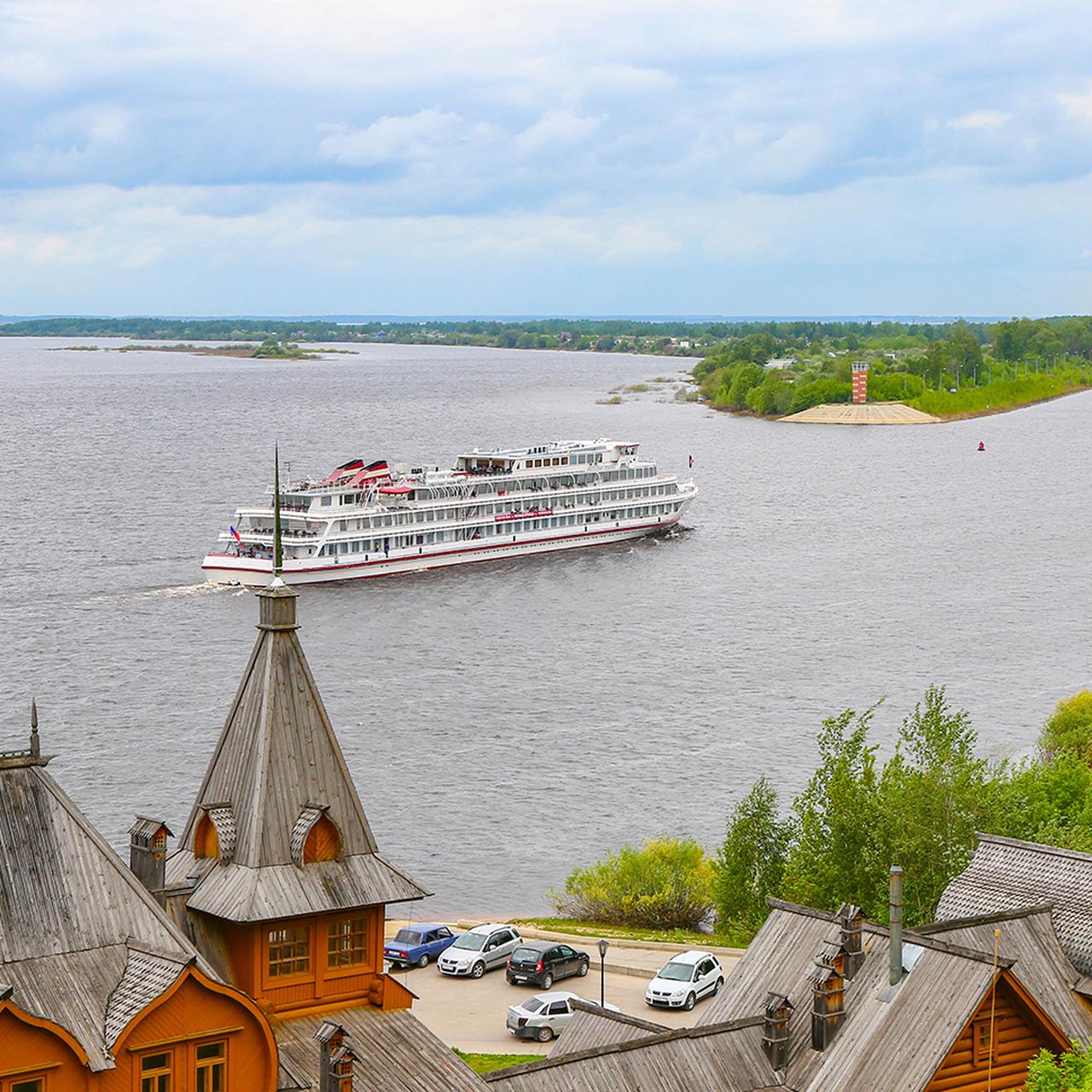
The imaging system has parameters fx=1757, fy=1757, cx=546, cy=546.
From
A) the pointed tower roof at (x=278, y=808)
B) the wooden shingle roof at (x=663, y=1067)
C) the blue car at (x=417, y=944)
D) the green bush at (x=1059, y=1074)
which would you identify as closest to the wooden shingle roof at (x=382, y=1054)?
the wooden shingle roof at (x=663, y=1067)

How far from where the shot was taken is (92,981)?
17359 mm

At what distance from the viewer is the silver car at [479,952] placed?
126ft

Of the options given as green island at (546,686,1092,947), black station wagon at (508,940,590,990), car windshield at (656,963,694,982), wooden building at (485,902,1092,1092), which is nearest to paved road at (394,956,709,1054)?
black station wagon at (508,940,590,990)

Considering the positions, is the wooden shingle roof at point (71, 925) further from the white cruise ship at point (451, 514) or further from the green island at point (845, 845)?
the white cruise ship at point (451, 514)

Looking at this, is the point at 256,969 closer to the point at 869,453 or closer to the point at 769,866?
the point at 769,866

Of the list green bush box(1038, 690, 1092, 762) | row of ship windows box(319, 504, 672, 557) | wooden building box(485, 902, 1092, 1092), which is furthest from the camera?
row of ship windows box(319, 504, 672, 557)

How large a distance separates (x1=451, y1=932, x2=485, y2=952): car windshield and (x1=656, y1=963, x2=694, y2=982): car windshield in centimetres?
459

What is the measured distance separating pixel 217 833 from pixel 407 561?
3479 inches

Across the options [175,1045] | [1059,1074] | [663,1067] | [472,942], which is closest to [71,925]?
[175,1045]

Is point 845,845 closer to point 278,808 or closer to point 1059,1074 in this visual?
point 1059,1074

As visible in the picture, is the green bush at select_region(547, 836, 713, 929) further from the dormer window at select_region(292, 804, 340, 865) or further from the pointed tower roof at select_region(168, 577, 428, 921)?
the dormer window at select_region(292, 804, 340, 865)

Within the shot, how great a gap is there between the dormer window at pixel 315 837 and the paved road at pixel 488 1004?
1363 centimetres

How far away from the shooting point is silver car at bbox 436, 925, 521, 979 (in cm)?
3853

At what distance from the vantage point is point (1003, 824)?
36719mm
